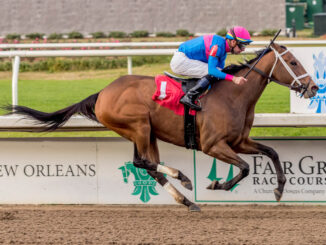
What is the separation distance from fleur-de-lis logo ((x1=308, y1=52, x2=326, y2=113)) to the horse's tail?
81.6 inches

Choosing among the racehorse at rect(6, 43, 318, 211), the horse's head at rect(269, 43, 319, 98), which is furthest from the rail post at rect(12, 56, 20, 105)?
the horse's head at rect(269, 43, 319, 98)

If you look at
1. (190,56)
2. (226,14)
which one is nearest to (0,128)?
(190,56)

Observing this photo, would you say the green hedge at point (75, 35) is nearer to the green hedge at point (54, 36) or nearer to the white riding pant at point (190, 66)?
the green hedge at point (54, 36)

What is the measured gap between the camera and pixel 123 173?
268 inches

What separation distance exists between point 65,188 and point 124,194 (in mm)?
610

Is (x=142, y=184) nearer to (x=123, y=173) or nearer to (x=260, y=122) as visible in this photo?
(x=123, y=173)

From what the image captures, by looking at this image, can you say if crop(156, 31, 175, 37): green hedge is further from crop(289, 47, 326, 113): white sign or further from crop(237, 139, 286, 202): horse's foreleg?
crop(237, 139, 286, 202): horse's foreleg

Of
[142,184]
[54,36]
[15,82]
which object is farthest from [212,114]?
[54,36]

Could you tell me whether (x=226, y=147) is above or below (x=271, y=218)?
above

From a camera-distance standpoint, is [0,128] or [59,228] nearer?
[59,228]

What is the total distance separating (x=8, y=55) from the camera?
21.4ft

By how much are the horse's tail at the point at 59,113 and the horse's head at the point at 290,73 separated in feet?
5.37

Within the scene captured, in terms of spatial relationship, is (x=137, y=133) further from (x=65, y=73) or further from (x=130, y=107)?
(x=65, y=73)

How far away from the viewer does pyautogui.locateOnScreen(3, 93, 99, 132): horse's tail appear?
612cm
